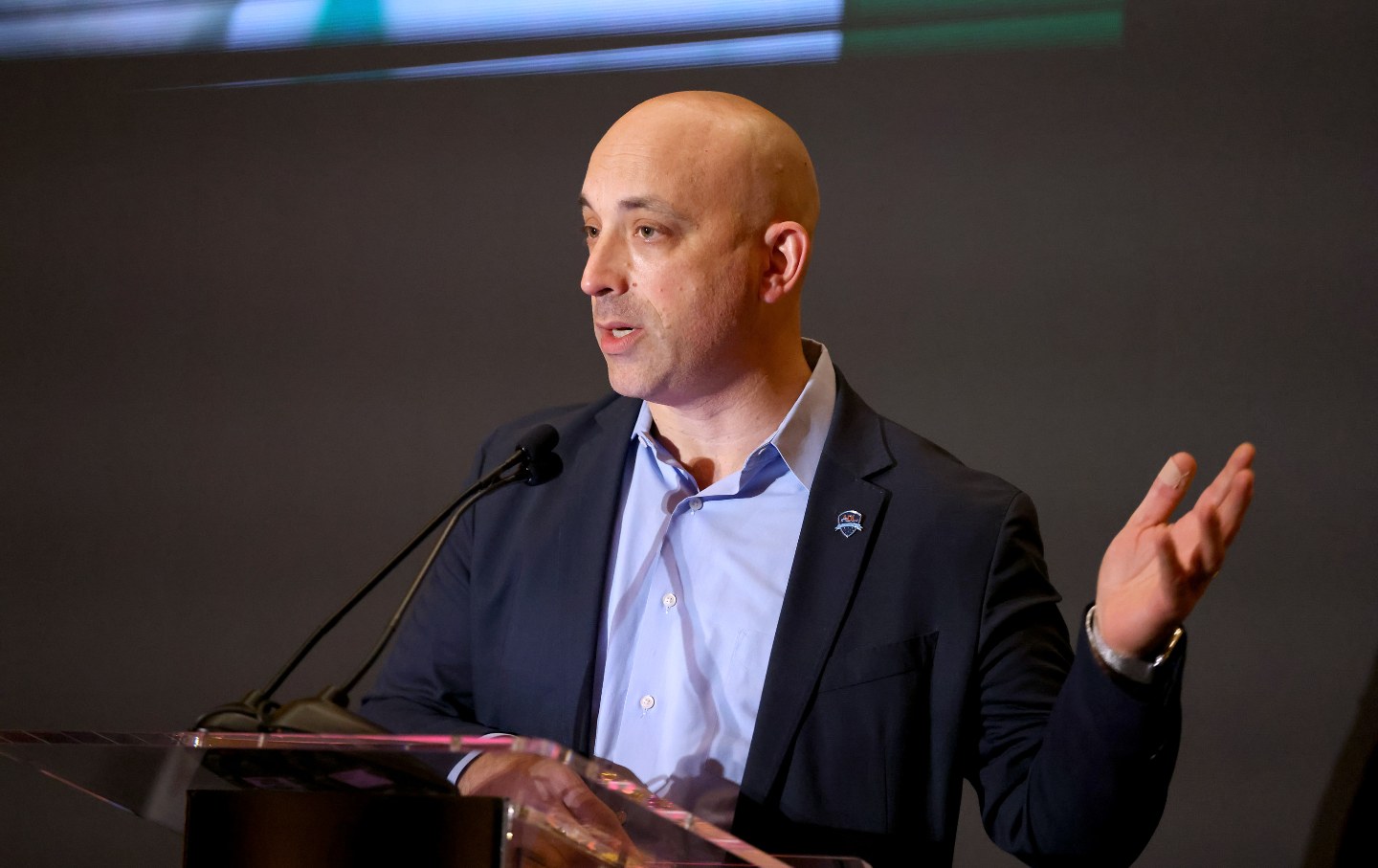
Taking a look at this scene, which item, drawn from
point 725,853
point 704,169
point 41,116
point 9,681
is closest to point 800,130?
point 704,169

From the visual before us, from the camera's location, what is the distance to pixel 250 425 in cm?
302

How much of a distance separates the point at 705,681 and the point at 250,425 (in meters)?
1.56

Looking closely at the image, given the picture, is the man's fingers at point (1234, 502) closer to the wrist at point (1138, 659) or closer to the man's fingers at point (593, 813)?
the wrist at point (1138, 659)

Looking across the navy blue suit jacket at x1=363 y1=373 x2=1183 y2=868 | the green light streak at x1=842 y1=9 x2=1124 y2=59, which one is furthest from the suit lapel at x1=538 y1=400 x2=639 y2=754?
the green light streak at x1=842 y1=9 x2=1124 y2=59

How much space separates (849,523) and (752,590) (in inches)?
6.9

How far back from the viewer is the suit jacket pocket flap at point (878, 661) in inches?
72.8

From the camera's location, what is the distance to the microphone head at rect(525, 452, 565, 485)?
1.71 m

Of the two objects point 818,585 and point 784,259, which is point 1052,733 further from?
point 784,259

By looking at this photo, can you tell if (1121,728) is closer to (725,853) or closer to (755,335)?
(725,853)

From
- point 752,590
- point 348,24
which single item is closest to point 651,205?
point 752,590

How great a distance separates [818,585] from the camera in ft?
6.24

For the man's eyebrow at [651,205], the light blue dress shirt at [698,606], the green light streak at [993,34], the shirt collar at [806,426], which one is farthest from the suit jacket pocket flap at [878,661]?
the green light streak at [993,34]

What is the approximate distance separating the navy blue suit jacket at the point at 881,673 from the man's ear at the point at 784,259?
0.24 metres

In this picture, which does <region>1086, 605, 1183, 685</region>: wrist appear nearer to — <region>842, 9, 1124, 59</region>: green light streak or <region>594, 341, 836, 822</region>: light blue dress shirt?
<region>594, 341, 836, 822</region>: light blue dress shirt
